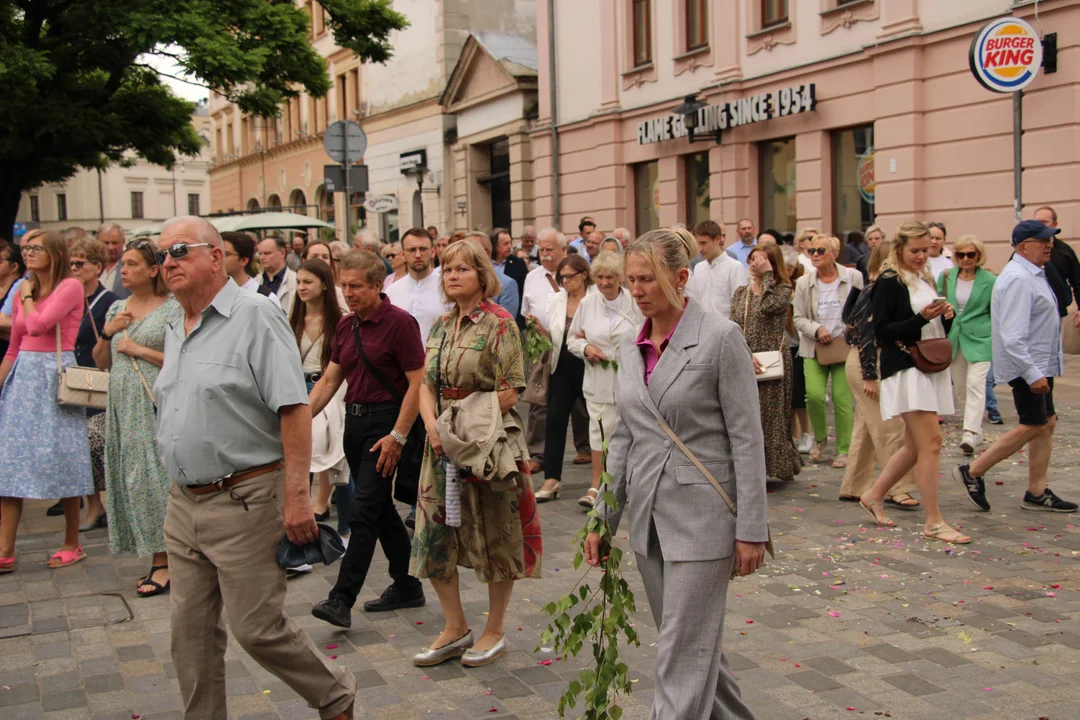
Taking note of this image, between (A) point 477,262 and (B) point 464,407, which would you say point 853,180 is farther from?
(B) point 464,407

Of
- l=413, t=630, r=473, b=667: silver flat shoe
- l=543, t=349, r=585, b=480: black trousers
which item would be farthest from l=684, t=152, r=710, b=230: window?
l=413, t=630, r=473, b=667: silver flat shoe

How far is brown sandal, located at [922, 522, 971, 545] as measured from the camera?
7.27m

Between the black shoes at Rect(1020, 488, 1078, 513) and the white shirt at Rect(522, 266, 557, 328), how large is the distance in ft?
13.5

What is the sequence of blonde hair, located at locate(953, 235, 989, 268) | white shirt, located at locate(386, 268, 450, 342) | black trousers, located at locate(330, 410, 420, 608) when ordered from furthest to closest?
blonde hair, located at locate(953, 235, 989, 268)
white shirt, located at locate(386, 268, 450, 342)
black trousers, located at locate(330, 410, 420, 608)

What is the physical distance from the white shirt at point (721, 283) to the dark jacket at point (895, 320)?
2.85 meters

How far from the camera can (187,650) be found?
4.20 m

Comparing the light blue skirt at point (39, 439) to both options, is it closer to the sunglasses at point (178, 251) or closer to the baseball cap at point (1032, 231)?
the sunglasses at point (178, 251)

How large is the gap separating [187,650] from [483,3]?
31.9m

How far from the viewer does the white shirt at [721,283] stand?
A: 10430 millimetres

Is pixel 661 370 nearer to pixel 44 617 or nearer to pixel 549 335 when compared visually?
pixel 44 617

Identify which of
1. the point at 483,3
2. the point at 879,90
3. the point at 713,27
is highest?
the point at 483,3

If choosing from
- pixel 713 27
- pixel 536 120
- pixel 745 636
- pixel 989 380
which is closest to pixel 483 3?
pixel 536 120

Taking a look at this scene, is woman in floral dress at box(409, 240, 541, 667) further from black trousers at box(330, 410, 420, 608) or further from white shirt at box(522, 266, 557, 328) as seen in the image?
white shirt at box(522, 266, 557, 328)

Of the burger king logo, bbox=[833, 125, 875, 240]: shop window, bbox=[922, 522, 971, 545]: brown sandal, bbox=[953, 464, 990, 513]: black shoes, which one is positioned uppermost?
the burger king logo
